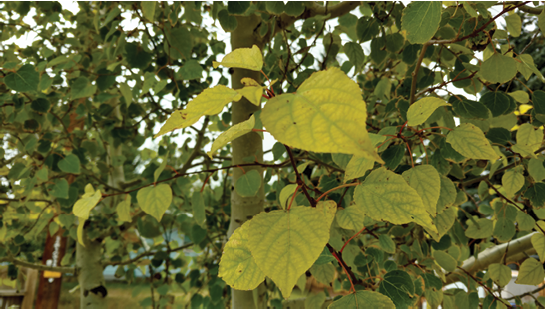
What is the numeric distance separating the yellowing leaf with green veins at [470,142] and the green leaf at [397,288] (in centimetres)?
24

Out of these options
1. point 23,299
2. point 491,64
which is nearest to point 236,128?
point 491,64

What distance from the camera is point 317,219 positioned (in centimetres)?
26

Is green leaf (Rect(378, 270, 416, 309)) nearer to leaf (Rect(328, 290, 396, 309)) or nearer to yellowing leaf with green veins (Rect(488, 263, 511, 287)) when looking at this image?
leaf (Rect(328, 290, 396, 309))

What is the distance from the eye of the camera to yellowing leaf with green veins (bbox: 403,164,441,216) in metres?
0.37

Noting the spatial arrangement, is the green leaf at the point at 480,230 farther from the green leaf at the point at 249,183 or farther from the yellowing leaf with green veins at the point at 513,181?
the green leaf at the point at 249,183

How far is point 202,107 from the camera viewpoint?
27cm

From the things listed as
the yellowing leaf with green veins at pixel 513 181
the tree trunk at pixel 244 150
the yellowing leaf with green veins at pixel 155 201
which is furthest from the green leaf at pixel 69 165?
the yellowing leaf with green veins at pixel 513 181

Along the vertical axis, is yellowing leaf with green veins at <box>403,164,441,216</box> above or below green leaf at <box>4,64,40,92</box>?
below

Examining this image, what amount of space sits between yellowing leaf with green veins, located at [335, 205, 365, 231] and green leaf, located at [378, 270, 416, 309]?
112mm

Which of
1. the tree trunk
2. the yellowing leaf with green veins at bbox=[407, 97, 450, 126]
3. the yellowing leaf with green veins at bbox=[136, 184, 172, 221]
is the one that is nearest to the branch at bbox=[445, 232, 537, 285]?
the tree trunk

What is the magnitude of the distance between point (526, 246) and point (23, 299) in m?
5.34

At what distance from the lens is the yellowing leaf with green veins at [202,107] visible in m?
0.26

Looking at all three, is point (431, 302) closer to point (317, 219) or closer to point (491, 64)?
point (491, 64)

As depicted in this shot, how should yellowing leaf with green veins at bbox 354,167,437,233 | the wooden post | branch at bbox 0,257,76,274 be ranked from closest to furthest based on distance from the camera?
yellowing leaf with green veins at bbox 354,167,437,233 → branch at bbox 0,257,76,274 → the wooden post
